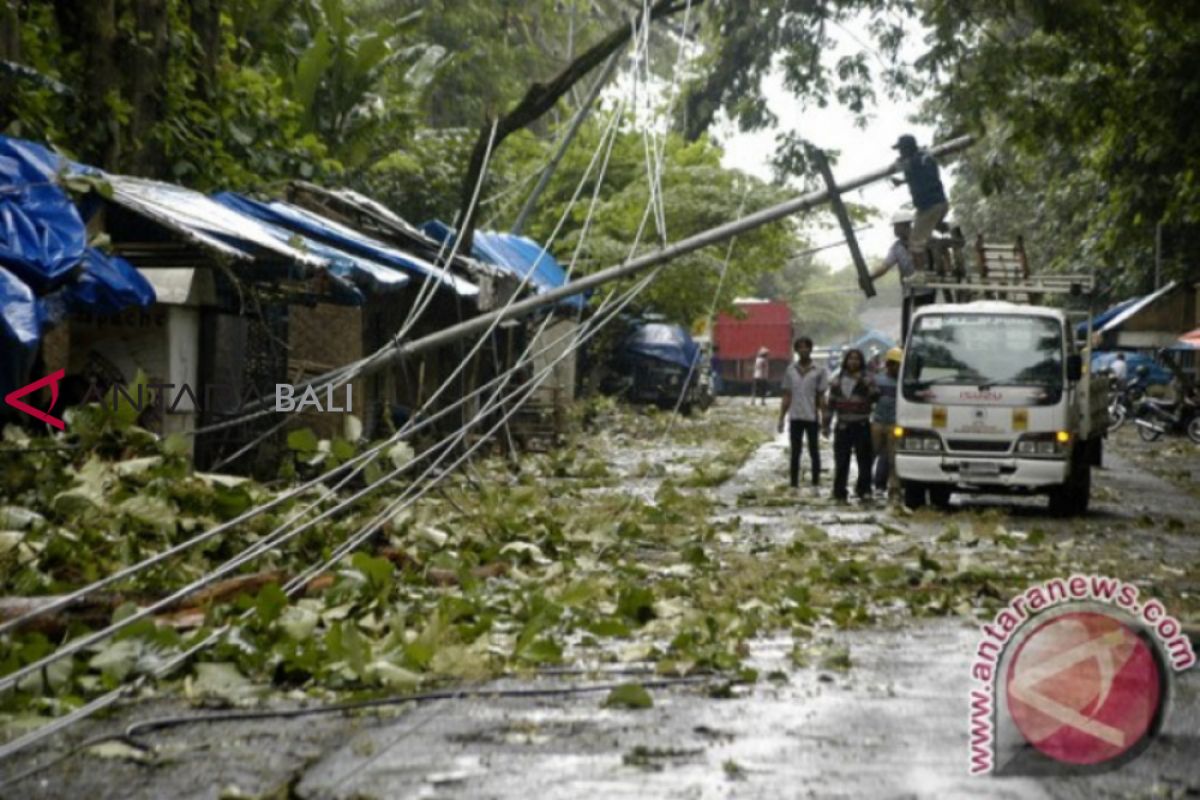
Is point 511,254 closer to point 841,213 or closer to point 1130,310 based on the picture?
point 841,213

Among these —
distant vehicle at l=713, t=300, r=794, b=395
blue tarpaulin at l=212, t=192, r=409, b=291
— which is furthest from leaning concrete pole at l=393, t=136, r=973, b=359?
distant vehicle at l=713, t=300, r=794, b=395

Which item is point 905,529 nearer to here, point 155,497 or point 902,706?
point 155,497

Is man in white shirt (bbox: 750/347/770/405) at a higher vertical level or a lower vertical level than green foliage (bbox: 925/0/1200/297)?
lower

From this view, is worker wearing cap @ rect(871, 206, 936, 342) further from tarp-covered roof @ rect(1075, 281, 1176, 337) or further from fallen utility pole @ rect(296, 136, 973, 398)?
tarp-covered roof @ rect(1075, 281, 1176, 337)

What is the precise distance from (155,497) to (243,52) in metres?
13.6

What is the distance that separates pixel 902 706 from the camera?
286 inches

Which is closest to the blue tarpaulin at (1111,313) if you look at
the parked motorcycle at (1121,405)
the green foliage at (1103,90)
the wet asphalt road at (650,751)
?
the parked motorcycle at (1121,405)

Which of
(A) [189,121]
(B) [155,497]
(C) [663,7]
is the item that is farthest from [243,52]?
(B) [155,497]

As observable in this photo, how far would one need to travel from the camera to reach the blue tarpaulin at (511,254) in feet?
82.3

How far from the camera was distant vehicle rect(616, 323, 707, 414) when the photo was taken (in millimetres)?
42094

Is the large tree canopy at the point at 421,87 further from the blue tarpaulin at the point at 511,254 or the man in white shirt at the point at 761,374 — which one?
the man in white shirt at the point at 761,374

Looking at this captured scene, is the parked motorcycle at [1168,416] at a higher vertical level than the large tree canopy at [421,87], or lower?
lower
